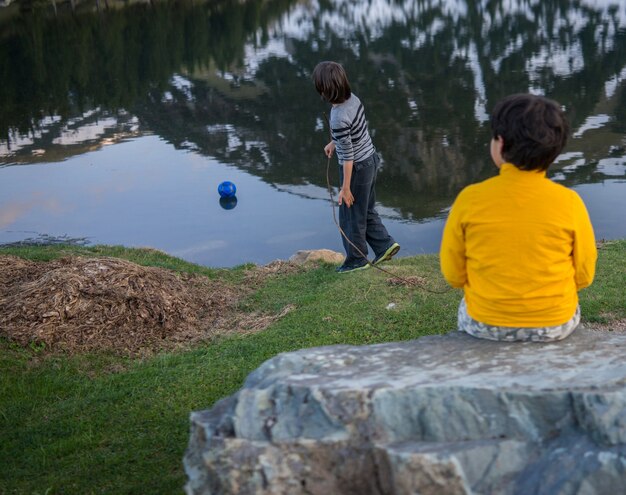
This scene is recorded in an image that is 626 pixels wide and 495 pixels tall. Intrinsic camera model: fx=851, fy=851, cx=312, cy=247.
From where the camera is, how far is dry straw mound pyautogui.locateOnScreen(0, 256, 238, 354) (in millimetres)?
6668

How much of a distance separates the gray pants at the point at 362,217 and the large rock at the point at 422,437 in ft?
15.9

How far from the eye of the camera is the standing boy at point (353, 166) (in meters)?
7.51

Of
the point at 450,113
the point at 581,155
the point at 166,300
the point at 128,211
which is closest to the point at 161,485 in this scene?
the point at 166,300

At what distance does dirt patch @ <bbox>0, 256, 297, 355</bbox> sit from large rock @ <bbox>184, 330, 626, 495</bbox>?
3.61 metres

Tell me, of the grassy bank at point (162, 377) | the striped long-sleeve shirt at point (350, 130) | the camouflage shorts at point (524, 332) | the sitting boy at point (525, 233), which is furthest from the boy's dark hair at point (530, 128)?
the striped long-sleeve shirt at point (350, 130)

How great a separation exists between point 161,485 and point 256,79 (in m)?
19.7

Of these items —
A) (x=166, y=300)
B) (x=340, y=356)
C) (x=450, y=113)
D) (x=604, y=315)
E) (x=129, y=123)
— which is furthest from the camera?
(x=129, y=123)

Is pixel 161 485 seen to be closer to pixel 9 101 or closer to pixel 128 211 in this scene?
pixel 128 211

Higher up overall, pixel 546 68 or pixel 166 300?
pixel 546 68

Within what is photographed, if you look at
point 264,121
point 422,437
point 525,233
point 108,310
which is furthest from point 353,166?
point 264,121

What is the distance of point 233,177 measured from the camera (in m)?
14.4

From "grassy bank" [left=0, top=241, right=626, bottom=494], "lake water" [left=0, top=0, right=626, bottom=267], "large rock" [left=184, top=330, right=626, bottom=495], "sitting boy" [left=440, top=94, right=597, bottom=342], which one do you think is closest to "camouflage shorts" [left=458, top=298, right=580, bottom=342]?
"sitting boy" [left=440, top=94, right=597, bottom=342]

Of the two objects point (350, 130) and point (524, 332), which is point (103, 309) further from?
point (524, 332)

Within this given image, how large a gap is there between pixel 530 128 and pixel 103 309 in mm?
4366
